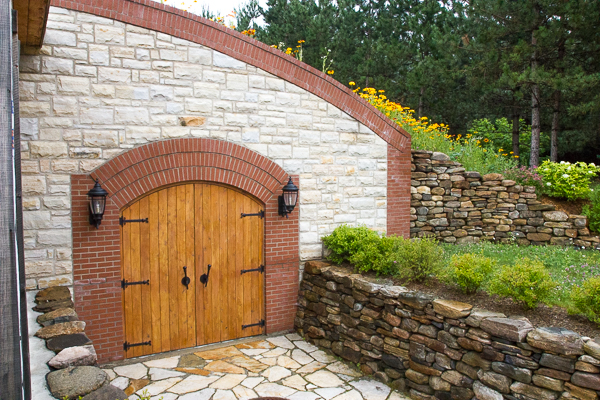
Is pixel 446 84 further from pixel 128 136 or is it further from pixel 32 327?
pixel 32 327

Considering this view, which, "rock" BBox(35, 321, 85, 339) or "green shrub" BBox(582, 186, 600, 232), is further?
"green shrub" BBox(582, 186, 600, 232)

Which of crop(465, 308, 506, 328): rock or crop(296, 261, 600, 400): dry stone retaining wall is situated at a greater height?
crop(465, 308, 506, 328): rock

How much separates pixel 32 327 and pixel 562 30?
14.3 meters

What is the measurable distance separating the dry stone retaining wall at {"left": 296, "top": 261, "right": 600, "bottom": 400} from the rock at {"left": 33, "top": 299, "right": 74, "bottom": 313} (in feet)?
11.5

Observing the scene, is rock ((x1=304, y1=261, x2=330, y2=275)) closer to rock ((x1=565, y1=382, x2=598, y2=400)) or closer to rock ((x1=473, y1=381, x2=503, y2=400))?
rock ((x1=473, y1=381, x2=503, y2=400))

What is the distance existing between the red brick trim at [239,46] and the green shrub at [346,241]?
1.94m

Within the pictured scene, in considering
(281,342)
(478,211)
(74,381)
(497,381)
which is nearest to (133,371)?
(281,342)

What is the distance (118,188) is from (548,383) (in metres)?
5.41

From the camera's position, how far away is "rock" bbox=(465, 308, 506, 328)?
15.2ft

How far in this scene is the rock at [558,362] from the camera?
13.2 feet

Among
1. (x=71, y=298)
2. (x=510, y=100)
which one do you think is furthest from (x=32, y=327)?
(x=510, y=100)

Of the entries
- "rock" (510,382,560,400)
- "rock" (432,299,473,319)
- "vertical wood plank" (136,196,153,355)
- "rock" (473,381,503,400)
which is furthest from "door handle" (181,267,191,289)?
"rock" (510,382,560,400)

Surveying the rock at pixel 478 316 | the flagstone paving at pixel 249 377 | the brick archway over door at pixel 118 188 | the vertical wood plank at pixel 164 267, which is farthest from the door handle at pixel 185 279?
the rock at pixel 478 316

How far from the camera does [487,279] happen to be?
18.5 feet
